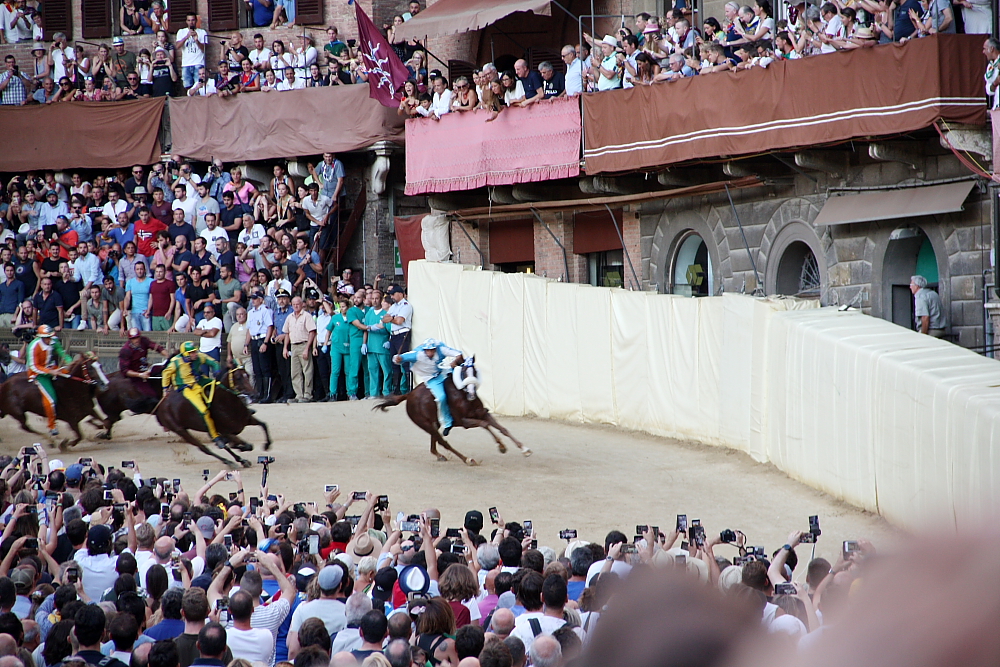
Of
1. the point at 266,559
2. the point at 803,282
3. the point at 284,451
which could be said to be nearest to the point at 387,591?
the point at 266,559

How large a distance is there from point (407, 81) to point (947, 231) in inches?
477

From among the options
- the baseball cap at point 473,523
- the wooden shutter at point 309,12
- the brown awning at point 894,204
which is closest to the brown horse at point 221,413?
the baseball cap at point 473,523

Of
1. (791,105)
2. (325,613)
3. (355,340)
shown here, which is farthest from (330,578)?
(355,340)

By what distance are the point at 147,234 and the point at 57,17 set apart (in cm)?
877

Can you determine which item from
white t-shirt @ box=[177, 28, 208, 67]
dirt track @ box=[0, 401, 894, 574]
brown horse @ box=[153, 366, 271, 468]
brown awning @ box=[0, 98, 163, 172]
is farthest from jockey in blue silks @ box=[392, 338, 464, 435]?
white t-shirt @ box=[177, 28, 208, 67]

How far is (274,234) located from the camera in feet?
75.0

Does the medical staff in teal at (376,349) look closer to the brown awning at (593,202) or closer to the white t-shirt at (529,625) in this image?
the brown awning at (593,202)

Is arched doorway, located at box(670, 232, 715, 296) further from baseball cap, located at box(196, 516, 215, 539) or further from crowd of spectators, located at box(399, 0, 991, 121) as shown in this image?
baseball cap, located at box(196, 516, 215, 539)

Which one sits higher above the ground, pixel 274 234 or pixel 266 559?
pixel 274 234

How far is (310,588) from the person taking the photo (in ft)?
19.7

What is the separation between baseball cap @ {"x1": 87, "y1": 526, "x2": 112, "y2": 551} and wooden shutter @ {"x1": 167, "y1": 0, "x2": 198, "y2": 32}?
75.5 feet

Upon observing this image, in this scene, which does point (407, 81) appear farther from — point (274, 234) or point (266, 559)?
point (266, 559)

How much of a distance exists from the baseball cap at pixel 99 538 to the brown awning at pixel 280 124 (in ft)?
59.1

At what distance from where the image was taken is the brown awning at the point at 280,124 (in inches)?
966
